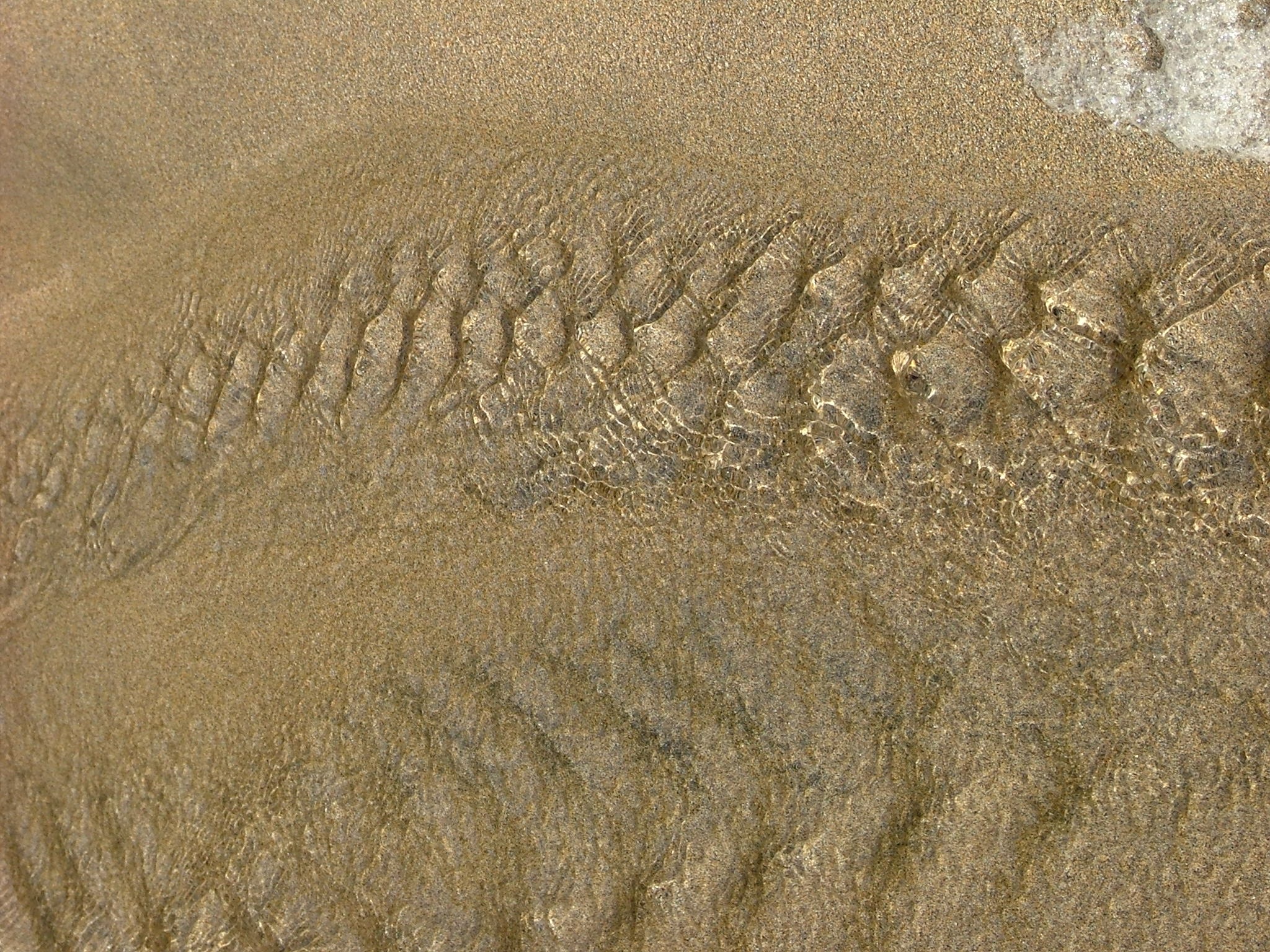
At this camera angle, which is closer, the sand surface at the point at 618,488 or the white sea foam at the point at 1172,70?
the sand surface at the point at 618,488

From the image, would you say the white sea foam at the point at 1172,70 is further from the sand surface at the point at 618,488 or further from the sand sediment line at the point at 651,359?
the sand sediment line at the point at 651,359

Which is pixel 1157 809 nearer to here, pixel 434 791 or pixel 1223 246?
pixel 1223 246

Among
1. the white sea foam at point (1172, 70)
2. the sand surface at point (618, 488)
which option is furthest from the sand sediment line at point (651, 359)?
the white sea foam at point (1172, 70)

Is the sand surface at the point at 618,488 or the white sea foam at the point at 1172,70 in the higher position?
the white sea foam at the point at 1172,70

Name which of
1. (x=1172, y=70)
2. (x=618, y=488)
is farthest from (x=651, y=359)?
(x=1172, y=70)

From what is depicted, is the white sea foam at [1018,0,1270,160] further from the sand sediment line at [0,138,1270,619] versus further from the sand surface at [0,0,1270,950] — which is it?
the sand sediment line at [0,138,1270,619]

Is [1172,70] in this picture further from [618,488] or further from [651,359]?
[618,488]

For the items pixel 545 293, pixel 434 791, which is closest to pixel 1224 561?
pixel 545 293
